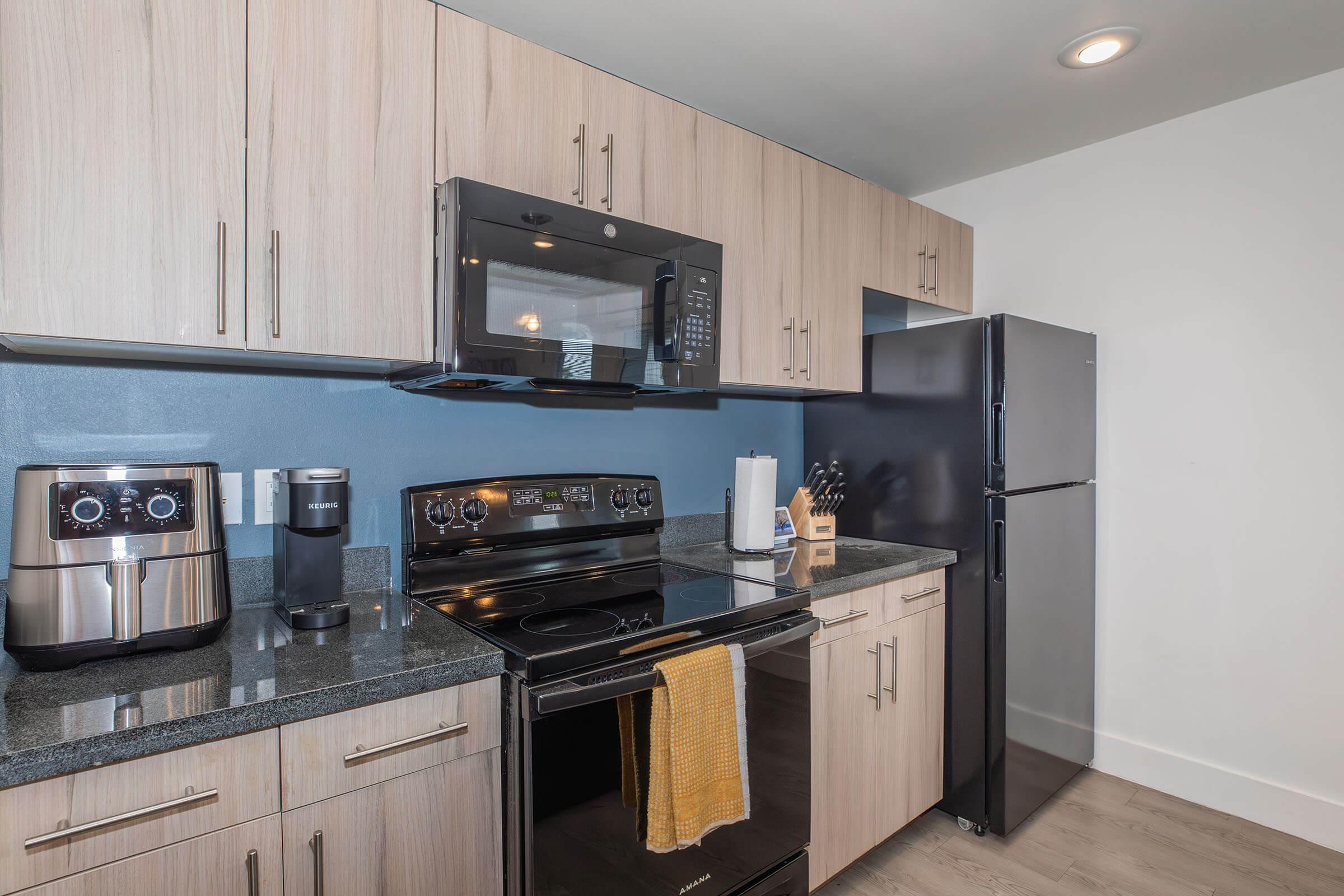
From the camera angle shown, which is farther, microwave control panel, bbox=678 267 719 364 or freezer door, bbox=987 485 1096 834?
freezer door, bbox=987 485 1096 834

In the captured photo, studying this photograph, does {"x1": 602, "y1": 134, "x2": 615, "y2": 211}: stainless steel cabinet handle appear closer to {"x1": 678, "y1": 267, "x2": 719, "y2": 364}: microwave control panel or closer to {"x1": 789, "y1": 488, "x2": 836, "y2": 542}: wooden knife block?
{"x1": 678, "y1": 267, "x2": 719, "y2": 364}: microwave control panel

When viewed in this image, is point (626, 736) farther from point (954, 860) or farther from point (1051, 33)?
point (1051, 33)

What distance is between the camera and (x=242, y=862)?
3.18 feet

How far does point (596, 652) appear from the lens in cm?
125

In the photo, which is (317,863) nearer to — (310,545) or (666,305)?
(310,545)

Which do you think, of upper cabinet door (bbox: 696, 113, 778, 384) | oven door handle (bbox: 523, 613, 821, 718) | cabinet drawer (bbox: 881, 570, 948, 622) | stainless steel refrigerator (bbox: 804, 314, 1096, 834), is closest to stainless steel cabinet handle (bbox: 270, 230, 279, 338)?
oven door handle (bbox: 523, 613, 821, 718)

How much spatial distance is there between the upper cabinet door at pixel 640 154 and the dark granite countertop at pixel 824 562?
3.24ft

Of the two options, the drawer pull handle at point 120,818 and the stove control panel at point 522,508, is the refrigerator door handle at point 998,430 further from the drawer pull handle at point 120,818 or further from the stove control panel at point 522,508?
the drawer pull handle at point 120,818

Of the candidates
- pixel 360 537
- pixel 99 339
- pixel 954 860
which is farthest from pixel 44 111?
pixel 954 860

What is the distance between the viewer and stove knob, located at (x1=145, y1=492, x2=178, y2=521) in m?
1.15

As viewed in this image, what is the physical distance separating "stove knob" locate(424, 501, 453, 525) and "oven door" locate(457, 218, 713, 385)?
43 centimetres

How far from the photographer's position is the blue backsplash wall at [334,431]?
1327 mm

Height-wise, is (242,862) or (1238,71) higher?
(1238,71)

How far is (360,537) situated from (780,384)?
1.28 m
